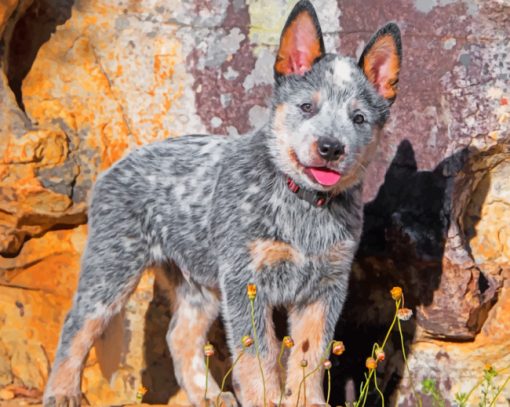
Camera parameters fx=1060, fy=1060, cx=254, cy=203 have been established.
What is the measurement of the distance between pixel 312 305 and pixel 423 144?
1233 millimetres

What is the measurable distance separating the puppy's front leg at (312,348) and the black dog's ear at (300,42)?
43.4 inches

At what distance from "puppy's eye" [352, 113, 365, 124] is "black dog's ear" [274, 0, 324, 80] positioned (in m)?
0.32

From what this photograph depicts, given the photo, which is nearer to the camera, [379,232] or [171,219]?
[171,219]

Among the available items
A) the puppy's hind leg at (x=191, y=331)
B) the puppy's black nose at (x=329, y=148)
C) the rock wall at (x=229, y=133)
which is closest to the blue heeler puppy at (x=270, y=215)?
the puppy's black nose at (x=329, y=148)

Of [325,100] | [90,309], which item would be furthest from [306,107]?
[90,309]

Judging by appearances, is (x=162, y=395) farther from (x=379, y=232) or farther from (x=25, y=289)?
(x=379, y=232)

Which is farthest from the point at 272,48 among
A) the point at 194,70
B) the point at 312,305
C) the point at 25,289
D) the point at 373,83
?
the point at 25,289

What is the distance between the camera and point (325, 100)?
15.8ft

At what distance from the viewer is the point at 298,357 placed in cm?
505

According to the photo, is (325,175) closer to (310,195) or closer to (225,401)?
(310,195)

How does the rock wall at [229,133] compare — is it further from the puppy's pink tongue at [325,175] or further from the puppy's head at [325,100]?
the puppy's pink tongue at [325,175]

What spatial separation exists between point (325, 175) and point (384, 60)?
640 millimetres

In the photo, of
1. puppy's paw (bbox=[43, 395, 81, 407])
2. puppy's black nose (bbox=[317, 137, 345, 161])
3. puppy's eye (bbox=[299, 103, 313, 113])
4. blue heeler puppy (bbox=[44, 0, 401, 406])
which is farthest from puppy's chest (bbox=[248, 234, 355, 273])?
puppy's paw (bbox=[43, 395, 81, 407])

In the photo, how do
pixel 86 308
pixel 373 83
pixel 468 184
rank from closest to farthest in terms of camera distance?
1. pixel 373 83
2. pixel 86 308
3. pixel 468 184
